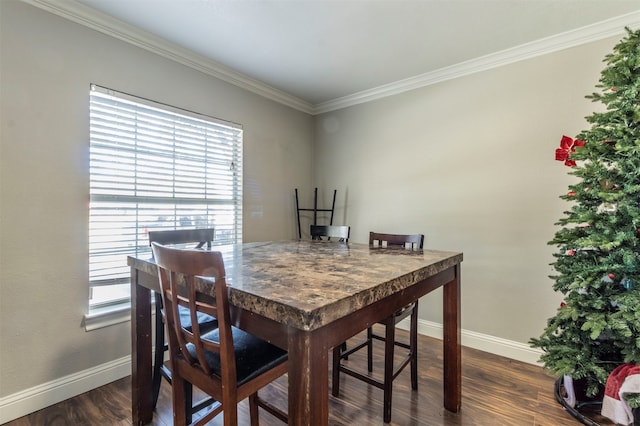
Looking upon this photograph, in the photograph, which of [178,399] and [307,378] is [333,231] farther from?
[307,378]

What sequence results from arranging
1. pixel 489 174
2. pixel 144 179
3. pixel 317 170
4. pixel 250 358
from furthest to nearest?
pixel 317 170 → pixel 489 174 → pixel 144 179 → pixel 250 358

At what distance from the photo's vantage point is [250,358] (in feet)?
3.56

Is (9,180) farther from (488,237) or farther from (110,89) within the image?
(488,237)

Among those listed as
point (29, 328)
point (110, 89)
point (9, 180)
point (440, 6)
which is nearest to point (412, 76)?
point (440, 6)

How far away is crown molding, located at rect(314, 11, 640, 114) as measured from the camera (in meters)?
2.06

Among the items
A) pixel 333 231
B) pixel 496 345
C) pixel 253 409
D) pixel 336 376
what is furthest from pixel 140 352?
pixel 496 345

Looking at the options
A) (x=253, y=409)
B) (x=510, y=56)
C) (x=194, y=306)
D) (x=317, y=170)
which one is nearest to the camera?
(x=194, y=306)

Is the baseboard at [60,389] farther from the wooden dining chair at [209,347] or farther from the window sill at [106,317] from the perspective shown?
the wooden dining chair at [209,347]

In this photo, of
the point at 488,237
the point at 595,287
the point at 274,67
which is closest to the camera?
the point at 595,287

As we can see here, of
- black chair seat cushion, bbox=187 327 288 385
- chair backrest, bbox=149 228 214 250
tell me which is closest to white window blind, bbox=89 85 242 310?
chair backrest, bbox=149 228 214 250

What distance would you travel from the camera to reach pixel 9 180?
66.7 inches

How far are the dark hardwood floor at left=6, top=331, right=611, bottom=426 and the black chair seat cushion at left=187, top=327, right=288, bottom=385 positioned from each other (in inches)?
30.9

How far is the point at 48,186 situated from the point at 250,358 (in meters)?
1.74

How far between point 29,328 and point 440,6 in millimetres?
3204
